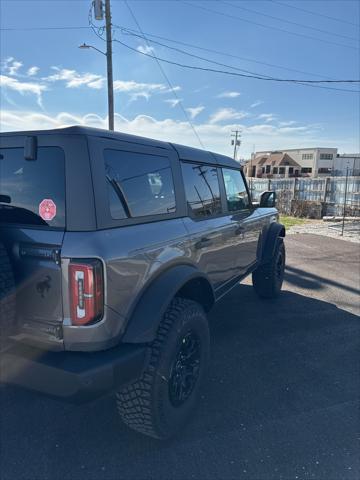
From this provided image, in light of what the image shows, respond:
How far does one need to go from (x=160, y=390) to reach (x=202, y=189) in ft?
5.82

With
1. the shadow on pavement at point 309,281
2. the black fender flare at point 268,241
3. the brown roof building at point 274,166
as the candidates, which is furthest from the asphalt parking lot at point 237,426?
the brown roof building at point 274,166

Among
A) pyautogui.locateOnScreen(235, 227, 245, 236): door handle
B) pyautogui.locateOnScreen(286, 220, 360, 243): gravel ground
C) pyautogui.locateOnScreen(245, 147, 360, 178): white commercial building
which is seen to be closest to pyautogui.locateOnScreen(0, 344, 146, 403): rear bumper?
pyautogui.locateOnScreen(235, 227, 245, 236): door handle

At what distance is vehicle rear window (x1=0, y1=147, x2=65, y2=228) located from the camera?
184 centimetres

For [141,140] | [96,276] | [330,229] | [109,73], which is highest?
[109,73]

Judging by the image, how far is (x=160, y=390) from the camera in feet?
6.86

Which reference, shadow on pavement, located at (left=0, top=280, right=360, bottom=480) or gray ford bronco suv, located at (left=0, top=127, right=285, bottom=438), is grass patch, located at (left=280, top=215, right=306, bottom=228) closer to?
shadow on pavement, located at (left=0, top=280, right=360, bottom=480)

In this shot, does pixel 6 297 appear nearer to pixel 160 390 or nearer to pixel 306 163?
pixel 160 390

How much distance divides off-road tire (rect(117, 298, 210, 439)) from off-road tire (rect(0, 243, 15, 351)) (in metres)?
0.78

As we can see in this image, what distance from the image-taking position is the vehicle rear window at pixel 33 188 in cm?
184

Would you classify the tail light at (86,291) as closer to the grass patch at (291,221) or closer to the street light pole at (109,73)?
the street light pole at (109,73)

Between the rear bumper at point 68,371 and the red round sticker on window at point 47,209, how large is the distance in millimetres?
733

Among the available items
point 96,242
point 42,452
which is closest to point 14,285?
point 96,242

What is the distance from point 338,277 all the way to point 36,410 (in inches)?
222

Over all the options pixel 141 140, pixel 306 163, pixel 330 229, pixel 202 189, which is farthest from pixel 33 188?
pixel 306 163
